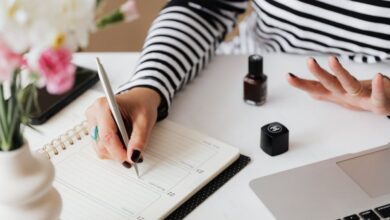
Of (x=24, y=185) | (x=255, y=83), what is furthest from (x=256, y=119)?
(x=24, y=185)

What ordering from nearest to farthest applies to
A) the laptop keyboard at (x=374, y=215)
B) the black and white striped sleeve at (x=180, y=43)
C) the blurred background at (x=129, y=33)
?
the laptop keyboard at (x=374, y=215) → the black and white striped sleeve at (x=180, y=43) → the blurred background at (x=129, y=33)

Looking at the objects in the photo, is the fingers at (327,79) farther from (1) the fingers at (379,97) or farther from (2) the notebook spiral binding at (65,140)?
(2) the notebook spiral binding at (65,140)

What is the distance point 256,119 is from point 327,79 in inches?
4.7

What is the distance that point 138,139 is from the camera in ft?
2.50

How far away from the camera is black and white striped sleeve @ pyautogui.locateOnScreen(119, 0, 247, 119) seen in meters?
0.90

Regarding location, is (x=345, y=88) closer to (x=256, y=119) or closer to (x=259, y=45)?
(x=256, y=119)

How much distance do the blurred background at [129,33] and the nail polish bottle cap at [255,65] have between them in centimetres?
94

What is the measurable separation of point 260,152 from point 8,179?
37cm

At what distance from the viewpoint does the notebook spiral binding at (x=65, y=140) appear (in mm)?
802

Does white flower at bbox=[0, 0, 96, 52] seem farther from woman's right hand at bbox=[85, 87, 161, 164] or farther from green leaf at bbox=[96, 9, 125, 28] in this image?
woman's right hand at bbox=[85, 87, 161, 164]

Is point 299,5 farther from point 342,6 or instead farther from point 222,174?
point 222,174

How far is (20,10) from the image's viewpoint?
422 millimetres

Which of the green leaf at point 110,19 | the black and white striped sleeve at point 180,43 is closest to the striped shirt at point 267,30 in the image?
the black and white striped sleeve at point 180,43

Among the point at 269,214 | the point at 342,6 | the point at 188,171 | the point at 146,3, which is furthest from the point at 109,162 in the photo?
the point at 146,3
